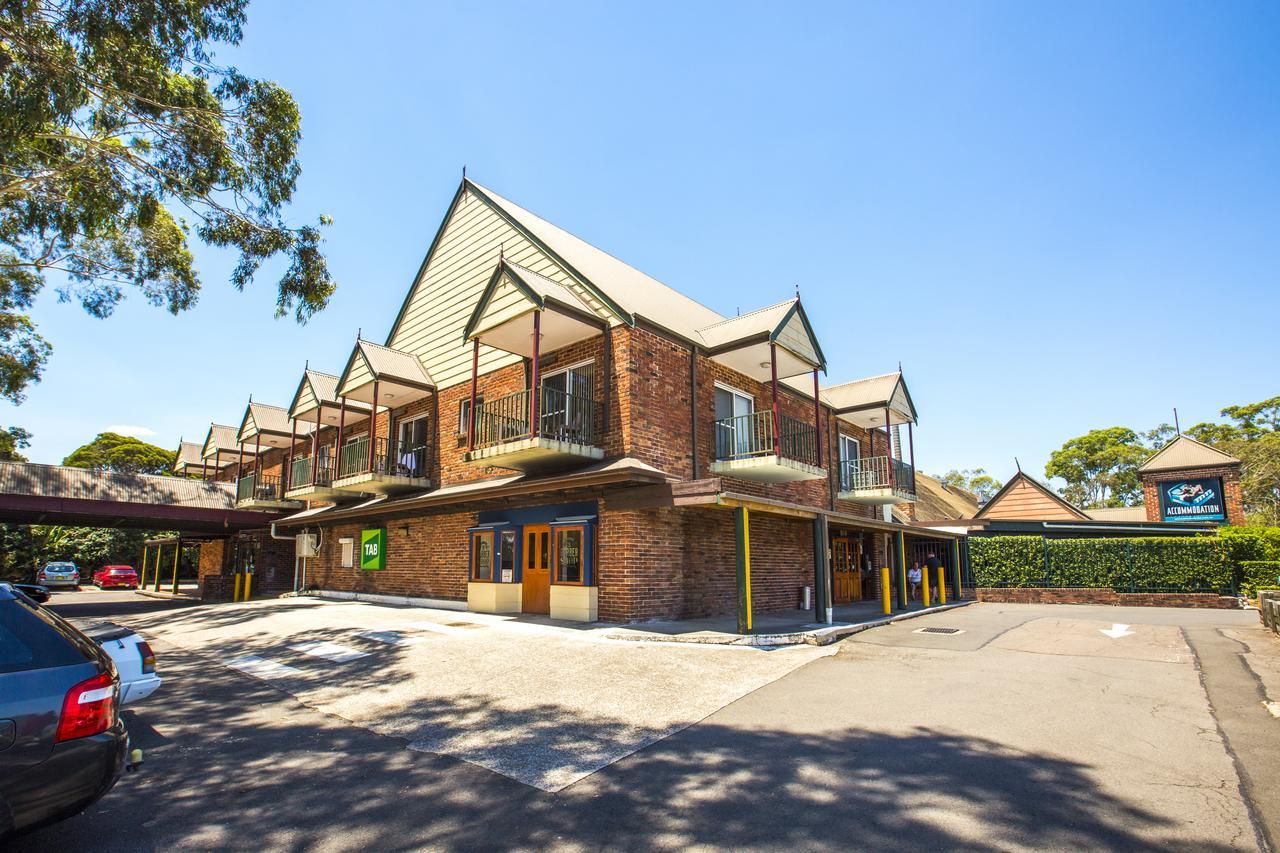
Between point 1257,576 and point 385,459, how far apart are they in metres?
24.9

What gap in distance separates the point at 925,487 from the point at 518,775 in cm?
4513

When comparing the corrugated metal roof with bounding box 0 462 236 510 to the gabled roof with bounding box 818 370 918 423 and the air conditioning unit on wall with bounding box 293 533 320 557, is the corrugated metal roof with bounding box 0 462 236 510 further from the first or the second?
the gabled roof with bounding box 818 370 918 423

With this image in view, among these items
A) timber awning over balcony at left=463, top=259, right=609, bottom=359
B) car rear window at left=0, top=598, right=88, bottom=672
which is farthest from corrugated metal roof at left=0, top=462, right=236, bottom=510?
car rear window at left=0, top=598, right=88, bottom=672

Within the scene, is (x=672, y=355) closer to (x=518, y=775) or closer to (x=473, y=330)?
(x=473, y=330)

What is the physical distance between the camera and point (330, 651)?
404 inches

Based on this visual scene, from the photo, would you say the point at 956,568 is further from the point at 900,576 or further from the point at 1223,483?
the point at 1223,483

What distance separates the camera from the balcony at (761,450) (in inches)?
549

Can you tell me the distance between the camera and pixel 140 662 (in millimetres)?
6176

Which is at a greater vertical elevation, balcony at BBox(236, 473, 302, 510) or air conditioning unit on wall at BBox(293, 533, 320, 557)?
balcony at BBox(236, 473, 302, 510)

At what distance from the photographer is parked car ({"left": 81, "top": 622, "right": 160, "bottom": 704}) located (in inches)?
235

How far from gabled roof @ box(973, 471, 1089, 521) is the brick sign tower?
9.02 feet

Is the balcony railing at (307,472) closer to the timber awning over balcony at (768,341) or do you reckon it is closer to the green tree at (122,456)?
the timber awning over balcony at (768,341)

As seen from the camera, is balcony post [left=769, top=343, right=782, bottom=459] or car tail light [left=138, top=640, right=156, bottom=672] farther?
balcony post [left=769, top=343, right=782, bottom=459]

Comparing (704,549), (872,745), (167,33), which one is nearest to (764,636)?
(704,549)
